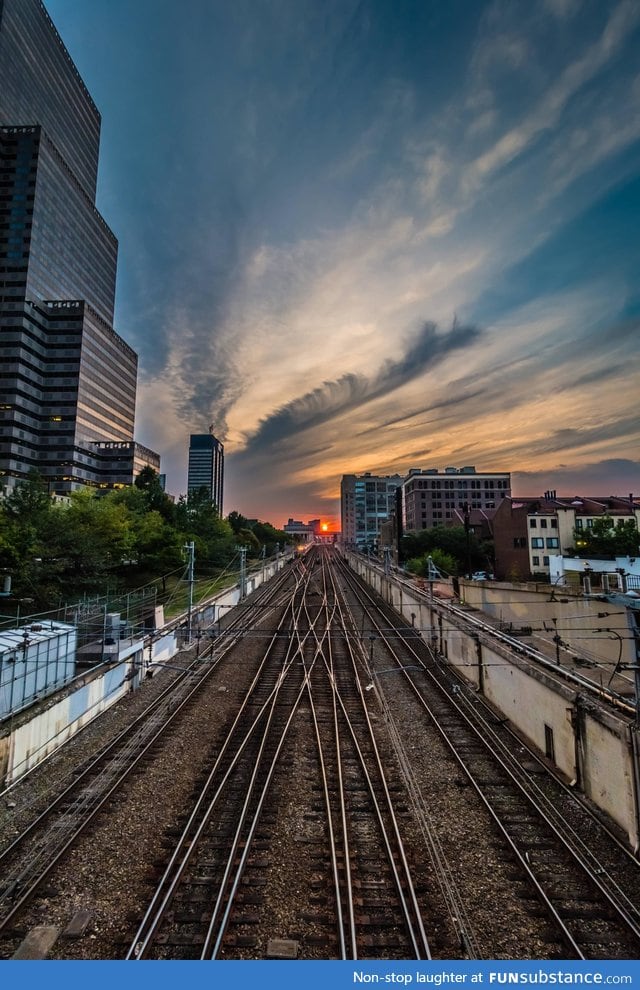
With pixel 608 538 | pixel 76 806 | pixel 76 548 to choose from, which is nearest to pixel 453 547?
pixel 608 538

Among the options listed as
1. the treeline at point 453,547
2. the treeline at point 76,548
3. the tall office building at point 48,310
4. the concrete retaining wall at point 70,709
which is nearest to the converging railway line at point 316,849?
the concrete retaining wall at point 70,709

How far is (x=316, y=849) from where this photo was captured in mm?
9414

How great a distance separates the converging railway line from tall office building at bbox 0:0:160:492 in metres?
88.7

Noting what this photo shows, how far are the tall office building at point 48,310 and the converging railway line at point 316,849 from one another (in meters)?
88.7

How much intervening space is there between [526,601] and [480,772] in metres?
15.1

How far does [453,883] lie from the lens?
27.3ft

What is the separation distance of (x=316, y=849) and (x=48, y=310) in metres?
118

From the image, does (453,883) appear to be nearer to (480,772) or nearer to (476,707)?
(480,772)

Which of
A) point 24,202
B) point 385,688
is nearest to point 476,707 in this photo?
point 385,688

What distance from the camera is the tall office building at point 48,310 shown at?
91.9 metres

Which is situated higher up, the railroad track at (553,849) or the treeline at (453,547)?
the treeline at (453,547)

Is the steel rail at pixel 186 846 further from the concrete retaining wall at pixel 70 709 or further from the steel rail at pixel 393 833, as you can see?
the concrete retaining wall at pixel 70 709

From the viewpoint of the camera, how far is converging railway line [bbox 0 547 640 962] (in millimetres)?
7234

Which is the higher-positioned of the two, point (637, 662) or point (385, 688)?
point (637, 662)
